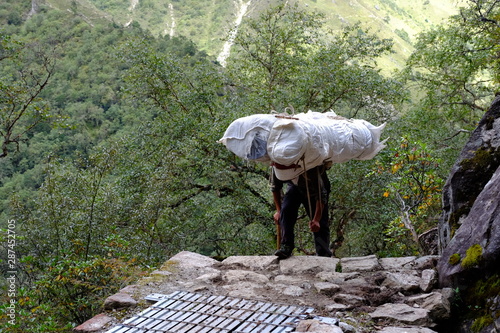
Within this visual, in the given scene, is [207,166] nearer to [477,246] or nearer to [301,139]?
[301,139]

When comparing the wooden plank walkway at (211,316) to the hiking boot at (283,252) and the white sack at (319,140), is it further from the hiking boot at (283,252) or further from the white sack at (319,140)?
the white sack at (319,140)

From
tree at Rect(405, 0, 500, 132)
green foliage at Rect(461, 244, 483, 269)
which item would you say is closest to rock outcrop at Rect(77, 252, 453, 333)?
green foliage at Rect(461, 244, 483, 269)

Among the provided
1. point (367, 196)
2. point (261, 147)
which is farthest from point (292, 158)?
point (367, 196)

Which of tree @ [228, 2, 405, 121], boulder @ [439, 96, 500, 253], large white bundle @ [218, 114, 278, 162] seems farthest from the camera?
tree @ [228, 2, 405, 121]

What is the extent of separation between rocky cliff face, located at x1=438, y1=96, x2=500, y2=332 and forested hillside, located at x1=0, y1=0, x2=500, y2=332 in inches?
51.6

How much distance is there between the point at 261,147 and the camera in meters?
4.95

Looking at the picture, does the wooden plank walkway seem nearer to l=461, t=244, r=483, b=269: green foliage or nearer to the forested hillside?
l=461, t=244, r=483, b=269: green foliage

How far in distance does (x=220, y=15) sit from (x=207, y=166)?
6868cm

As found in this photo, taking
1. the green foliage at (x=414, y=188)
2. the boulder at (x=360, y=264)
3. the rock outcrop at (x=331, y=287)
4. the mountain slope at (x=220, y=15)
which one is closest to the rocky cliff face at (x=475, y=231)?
the rock outcrop at (x=331, y=287)

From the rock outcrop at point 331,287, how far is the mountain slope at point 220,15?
62001mm

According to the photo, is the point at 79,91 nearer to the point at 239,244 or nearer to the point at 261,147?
the point at 239,244

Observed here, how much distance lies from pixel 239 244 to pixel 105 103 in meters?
30.5

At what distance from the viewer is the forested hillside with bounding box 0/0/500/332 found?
267 inches

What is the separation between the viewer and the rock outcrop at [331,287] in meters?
3.57
